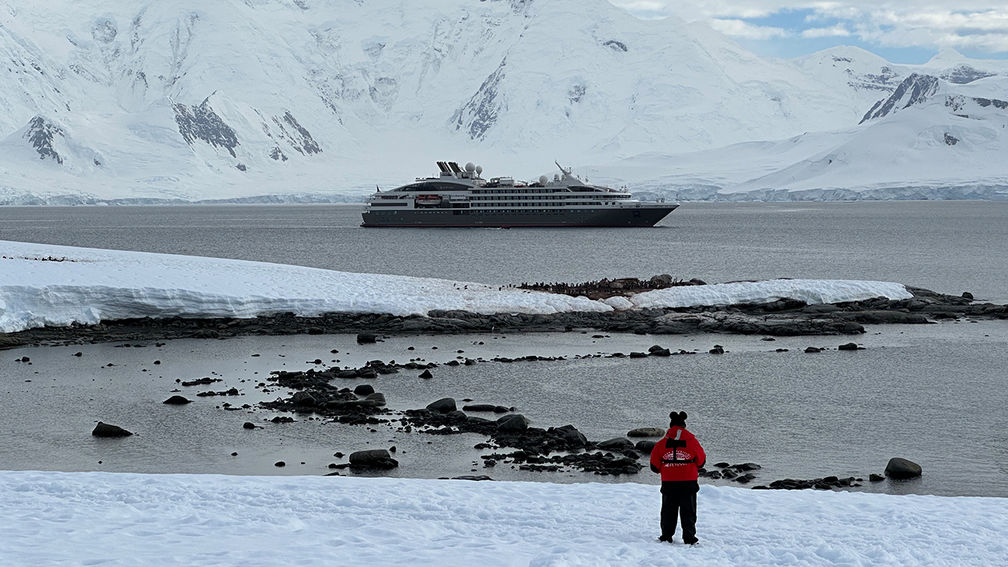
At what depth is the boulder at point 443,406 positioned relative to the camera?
2648 centimetres

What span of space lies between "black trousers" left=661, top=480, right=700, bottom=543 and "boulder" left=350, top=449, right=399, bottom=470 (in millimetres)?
7853

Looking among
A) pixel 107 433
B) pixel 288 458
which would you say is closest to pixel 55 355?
pixel 107 433

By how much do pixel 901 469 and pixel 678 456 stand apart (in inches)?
324

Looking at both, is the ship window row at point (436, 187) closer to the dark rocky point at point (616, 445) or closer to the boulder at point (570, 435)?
the boulder at point (570, 435)

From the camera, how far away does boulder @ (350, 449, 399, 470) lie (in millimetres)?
21578

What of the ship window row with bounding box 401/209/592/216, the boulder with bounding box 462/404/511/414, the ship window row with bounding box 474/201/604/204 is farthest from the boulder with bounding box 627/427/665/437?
the ship window row with bounding box 474/201/604/204

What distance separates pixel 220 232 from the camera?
468 feet

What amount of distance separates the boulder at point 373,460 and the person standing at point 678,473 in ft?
25.6

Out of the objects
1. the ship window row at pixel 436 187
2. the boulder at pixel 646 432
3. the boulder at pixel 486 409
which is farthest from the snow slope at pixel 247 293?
the ship window row at pixel 436 187

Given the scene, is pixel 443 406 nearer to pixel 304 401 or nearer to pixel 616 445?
pixel 304 401

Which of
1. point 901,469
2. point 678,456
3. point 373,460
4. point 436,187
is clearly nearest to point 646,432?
point 901,469

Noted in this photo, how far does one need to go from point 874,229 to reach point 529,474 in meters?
127

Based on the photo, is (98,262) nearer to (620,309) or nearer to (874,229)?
(620,309)

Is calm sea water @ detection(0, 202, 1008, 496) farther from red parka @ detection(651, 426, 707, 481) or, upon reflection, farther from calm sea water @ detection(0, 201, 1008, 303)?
calm sea water @ detection(0, 201, 1008, 303)
